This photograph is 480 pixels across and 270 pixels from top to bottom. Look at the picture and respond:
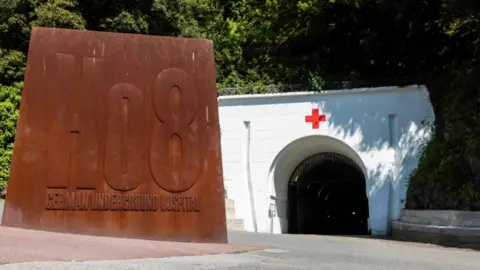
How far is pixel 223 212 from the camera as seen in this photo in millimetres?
11047

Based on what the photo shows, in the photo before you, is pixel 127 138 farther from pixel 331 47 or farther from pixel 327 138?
Result: pixel 331 47

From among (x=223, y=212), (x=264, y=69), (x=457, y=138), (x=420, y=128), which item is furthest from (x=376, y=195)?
(x=223, y=212)

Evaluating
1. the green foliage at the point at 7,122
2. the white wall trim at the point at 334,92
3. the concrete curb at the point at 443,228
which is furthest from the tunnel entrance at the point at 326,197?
the green foliage at the point at 7,122

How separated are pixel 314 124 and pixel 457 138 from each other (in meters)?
5.58

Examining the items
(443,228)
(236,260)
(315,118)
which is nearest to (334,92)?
(315,118)

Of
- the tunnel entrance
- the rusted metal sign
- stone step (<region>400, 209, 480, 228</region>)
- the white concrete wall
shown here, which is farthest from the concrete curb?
the tunnel entrance

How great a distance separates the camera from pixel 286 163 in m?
22.9

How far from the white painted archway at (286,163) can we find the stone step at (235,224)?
1.49 meters

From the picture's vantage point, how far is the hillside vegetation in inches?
680

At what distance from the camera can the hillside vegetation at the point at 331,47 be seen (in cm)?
1728

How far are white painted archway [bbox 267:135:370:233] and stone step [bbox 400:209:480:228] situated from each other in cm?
421

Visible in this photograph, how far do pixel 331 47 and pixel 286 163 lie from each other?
5.70 m

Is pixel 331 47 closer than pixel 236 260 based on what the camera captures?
No

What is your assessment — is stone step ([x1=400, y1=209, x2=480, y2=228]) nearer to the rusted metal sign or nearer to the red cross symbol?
the red cross symbol
